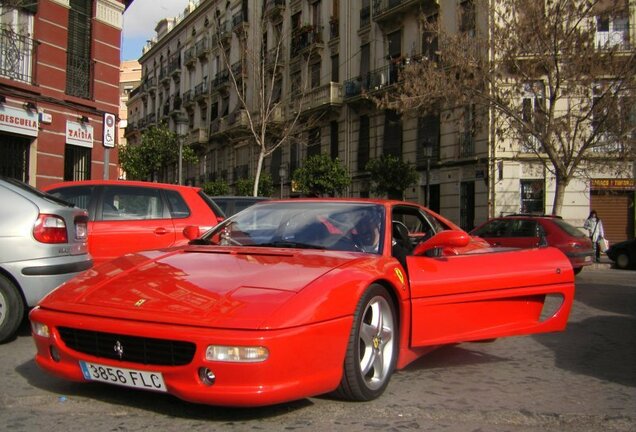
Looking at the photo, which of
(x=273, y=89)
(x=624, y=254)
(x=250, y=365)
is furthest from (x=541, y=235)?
(x=273, y=89)

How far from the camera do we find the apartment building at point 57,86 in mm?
14172

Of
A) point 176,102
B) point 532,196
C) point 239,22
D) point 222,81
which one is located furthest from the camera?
point 176,102

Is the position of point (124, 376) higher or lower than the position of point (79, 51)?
lower

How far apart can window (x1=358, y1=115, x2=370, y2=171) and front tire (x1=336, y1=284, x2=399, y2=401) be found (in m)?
26.0

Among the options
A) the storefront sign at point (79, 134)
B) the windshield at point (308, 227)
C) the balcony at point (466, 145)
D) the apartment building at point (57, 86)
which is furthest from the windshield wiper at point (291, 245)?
the balcony at point (466, 145)

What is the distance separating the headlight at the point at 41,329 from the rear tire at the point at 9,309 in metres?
1.94

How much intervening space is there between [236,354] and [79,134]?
14.7 metres

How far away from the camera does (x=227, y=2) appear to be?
43.8m

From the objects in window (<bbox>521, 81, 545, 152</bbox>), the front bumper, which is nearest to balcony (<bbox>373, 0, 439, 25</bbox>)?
window (<bbox>521, 81, 545, 152</bbox>)

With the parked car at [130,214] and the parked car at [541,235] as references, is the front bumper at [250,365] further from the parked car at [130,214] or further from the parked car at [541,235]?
the parked car at [541,235]

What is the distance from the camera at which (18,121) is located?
14117 millimetres

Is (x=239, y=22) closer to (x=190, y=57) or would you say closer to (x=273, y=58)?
(x=273, y=58)

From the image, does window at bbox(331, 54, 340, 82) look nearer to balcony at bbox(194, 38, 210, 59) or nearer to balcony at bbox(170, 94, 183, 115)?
balcony at bbox(194, 38, 210, 59)

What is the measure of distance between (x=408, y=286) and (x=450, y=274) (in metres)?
0.41
